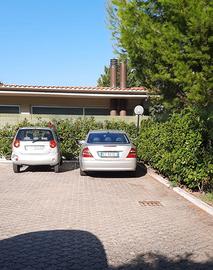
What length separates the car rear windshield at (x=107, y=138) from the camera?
13.8 metres

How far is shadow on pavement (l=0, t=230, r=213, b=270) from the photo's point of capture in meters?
5.15

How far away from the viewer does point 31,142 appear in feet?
46.4

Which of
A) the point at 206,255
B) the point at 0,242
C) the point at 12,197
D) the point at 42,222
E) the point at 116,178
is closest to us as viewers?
the point at 206,255

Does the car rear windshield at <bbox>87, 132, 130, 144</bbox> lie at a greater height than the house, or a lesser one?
lesser

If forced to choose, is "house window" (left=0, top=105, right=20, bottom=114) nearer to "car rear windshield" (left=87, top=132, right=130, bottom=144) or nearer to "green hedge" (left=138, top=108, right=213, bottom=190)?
"car rear windshield" (left=87, top=132, right=130, bottom=144)

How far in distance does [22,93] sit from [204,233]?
55.5ft

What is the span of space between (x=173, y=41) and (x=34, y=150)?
18.5 feet

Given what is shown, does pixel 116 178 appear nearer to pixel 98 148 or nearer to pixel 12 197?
pixel 98 148

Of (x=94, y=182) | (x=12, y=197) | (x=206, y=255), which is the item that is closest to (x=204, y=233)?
(x=206, y=255)

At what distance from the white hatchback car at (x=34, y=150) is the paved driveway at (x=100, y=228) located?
2.34m

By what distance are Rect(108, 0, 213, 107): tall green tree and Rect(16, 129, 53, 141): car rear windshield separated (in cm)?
376

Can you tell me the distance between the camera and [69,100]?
2380 centimetres

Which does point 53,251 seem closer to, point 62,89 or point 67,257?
point 67,257

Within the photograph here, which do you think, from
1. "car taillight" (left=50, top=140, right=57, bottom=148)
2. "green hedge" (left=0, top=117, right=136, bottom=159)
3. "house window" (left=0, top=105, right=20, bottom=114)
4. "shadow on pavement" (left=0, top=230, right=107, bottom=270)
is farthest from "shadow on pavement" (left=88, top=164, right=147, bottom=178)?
"house window" (left=0, top=105, right=20, bottom=114)
